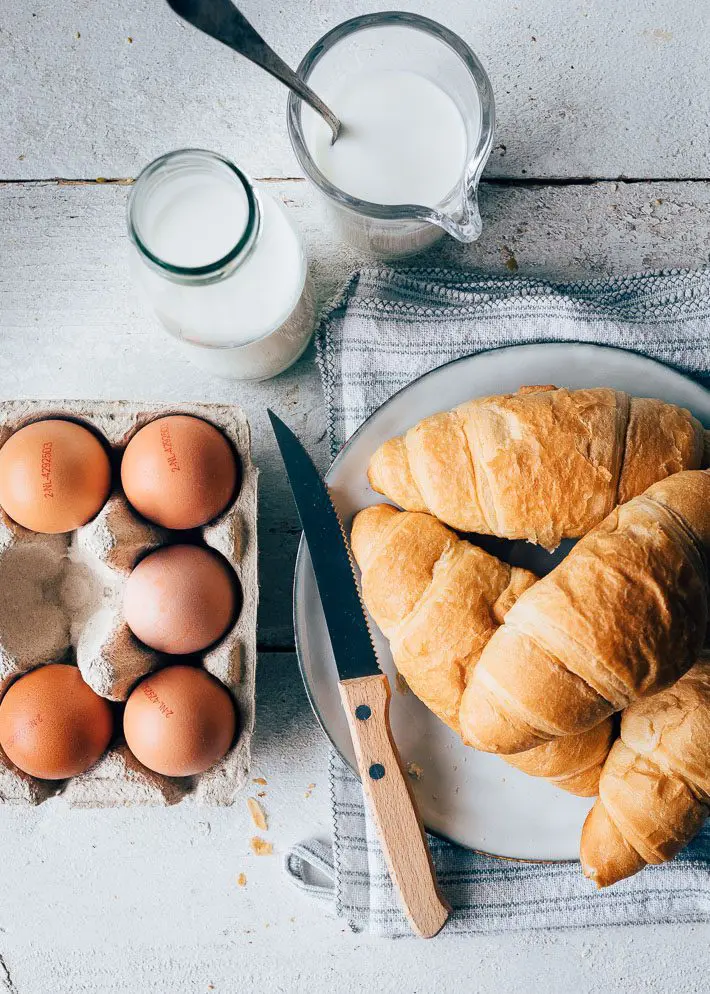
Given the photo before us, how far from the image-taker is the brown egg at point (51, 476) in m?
1.01

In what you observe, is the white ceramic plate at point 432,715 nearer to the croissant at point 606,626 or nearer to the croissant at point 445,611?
the croissant at point 445,611

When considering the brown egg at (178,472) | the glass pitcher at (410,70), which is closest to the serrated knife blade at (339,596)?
the brown egg at (178,472)

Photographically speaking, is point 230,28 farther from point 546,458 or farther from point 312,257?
point 546,458

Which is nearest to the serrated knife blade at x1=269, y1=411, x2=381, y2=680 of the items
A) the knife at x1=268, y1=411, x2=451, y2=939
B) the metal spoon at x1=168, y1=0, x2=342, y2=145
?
the knife at x1=268, y1=411, x2=451, y2=939

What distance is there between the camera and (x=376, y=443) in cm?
113

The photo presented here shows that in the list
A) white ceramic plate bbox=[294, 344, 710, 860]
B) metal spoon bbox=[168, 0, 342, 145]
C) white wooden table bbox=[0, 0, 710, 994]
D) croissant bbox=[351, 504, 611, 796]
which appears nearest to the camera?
metal spoon bbox=[168, 0, 342, 145]

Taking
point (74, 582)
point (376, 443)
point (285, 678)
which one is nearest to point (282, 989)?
point (285, 678)

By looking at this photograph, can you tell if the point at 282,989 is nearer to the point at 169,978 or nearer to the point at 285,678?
the point at 169,978

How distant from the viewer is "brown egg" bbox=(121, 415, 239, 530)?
3.34ft

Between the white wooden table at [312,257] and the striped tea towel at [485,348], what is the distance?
8 centimetres

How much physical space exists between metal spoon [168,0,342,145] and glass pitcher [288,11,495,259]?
10 cm

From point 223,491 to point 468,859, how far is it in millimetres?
681

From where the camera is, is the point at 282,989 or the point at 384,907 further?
the point at 282,989

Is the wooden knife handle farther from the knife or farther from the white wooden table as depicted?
the white wooden table
